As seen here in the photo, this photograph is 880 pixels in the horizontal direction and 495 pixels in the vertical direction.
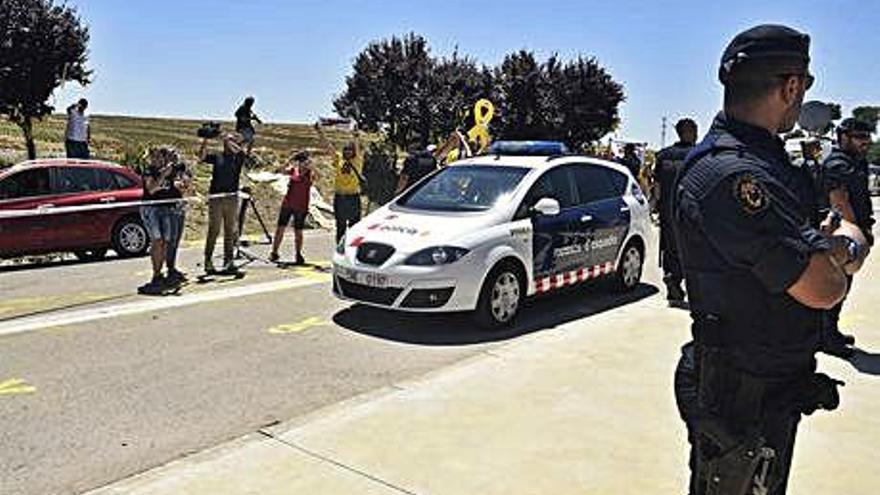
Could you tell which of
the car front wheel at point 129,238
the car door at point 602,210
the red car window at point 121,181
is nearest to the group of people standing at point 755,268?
the car door at point 602,210

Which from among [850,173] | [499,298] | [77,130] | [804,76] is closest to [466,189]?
[499,298]

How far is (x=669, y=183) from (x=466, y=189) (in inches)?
77.1

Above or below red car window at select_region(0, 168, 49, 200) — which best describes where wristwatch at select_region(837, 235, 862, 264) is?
above

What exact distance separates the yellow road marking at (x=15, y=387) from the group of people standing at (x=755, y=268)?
463cm

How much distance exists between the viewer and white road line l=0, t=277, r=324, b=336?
7273 mm

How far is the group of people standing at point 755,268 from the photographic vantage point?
7.00 ft

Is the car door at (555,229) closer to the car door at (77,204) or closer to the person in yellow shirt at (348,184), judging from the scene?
the person in yellow shirt at (348,184)

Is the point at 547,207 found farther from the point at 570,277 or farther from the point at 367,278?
the point at 367,278

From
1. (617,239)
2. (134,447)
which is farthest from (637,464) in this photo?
(617,239)

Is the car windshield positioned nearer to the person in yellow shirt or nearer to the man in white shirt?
the person in yellow shirt

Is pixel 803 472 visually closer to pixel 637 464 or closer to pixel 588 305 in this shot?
pixel 637 464

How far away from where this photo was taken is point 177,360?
6.19m

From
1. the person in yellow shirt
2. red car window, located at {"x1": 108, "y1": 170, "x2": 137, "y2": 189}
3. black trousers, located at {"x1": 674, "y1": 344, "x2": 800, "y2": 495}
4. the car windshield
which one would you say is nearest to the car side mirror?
the car windshield

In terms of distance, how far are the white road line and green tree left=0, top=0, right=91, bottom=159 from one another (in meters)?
10.5
